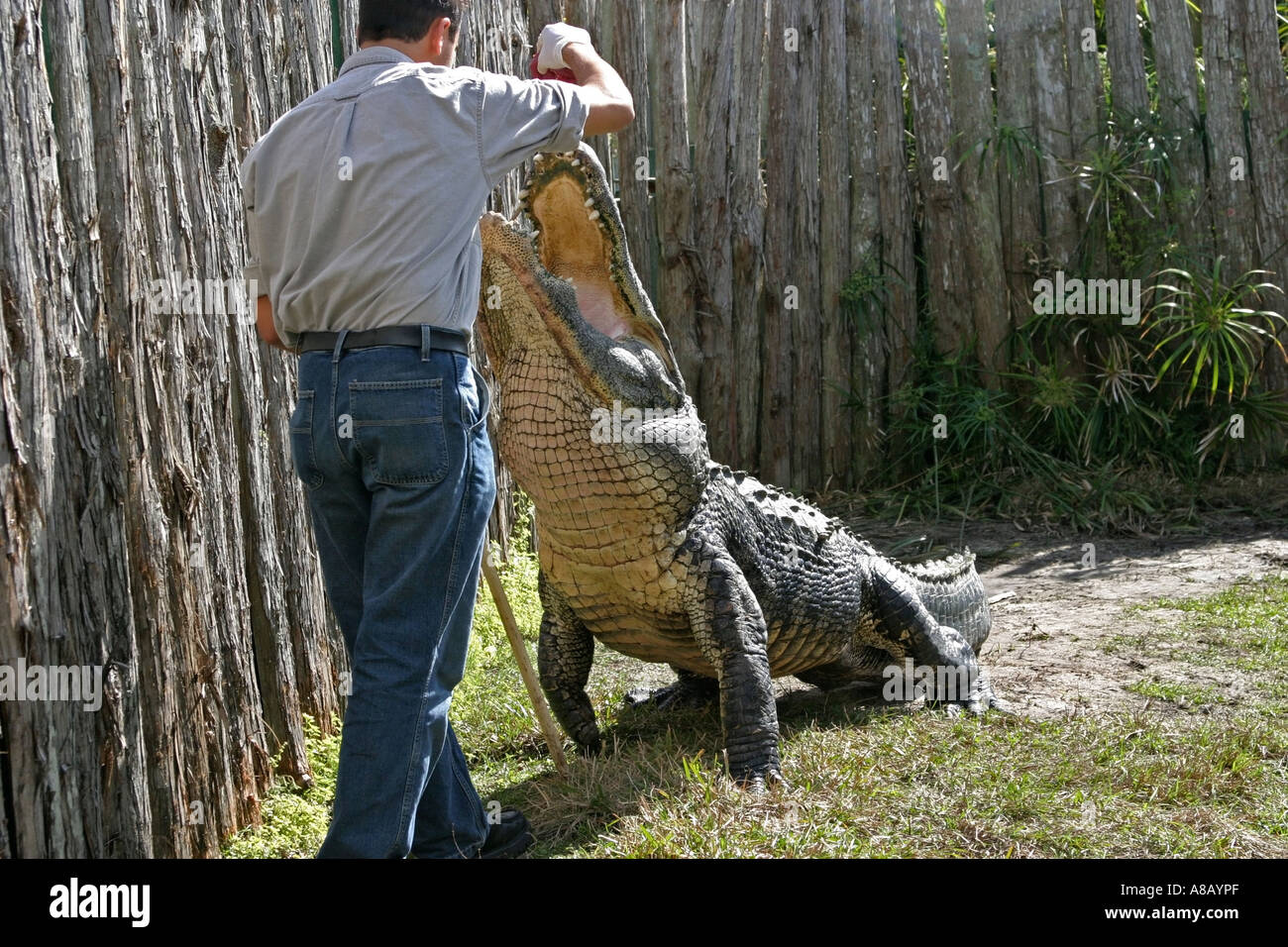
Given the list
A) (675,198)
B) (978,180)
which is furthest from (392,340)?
(978,180)

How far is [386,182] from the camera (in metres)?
2.80

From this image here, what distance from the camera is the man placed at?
2.79 metres

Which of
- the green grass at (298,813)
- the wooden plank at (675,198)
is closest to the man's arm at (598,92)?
the green grass at (298,813)

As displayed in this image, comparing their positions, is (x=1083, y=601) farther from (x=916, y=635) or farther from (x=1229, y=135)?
(x=1229, y=135)

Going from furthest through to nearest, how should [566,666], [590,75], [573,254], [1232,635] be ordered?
[1232,635] → [566,666] → [573,254] → [590,75]

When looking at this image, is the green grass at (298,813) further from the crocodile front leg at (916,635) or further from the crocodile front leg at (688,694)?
the crocodile front leg at (916,635)

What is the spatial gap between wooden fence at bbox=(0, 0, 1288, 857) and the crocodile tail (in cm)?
213

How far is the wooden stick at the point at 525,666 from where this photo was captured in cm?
362

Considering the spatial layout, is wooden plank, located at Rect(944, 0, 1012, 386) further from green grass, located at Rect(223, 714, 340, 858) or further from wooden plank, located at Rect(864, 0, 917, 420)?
green grass, located at Rect(223, 714, 340, 858)

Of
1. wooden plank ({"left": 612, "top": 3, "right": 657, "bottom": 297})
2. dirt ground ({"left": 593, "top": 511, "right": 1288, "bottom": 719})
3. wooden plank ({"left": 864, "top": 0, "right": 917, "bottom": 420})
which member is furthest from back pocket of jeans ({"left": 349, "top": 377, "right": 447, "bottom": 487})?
wooden plank ({"left": 864, "top": 0, "right": 917, "bottom": 420})

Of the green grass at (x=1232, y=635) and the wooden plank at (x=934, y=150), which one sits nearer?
the green grass at (x=1232, y=635)

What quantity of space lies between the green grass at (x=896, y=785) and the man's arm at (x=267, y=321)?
54.8 inches

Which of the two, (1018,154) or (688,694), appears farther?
(1018,154)

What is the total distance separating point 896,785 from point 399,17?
8.31ft
